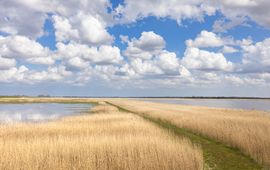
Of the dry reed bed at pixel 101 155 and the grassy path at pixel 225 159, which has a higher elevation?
the dry reed bed at pixel 101 155

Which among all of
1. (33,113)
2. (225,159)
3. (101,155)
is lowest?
(225,159)

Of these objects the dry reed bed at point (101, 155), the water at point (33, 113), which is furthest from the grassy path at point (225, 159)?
the water at point (33, 113)

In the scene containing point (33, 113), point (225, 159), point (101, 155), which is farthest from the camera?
point (33, 113)

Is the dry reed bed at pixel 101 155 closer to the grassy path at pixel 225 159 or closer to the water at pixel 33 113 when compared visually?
the grassy path at pixel 225 159

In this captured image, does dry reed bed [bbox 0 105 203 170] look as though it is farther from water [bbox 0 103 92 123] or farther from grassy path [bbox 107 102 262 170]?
water [bbox 0 103 92 123]

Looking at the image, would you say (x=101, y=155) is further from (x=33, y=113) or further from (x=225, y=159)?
(x=33, y=113)

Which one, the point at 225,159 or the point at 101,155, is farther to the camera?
the point at 225,159

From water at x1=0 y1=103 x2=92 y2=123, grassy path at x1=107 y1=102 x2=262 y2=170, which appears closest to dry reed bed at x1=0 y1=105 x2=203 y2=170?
grassy path at x1=107 y1=102 x2=262 y2=170

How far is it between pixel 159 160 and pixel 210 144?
25.8ft

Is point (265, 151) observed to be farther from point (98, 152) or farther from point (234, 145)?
point (98, 152)

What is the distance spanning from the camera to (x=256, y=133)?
17.1 meters

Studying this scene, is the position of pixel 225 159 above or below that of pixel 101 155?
below

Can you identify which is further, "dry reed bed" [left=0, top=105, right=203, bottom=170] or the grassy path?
the grassy path

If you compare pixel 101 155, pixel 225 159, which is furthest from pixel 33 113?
pixel 225 159
